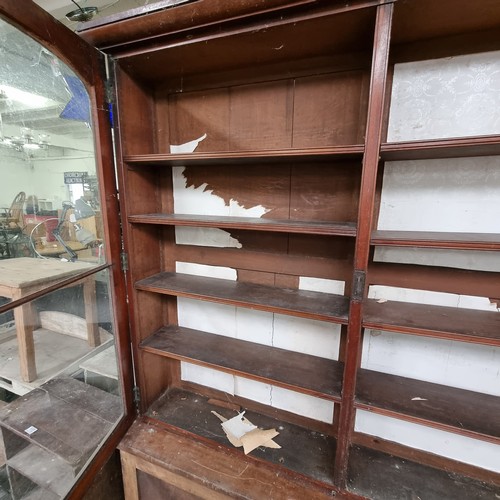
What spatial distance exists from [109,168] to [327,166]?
98 centimetres

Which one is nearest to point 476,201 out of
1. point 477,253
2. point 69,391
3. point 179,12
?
point 477,253

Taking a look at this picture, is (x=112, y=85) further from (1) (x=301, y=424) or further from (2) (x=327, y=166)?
(1) (x=301, y=424)

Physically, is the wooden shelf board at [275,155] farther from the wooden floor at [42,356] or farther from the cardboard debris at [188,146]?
the wooden floor at [42,356]

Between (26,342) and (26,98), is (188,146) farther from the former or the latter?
(26,342)

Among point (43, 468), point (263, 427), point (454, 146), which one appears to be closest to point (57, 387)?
point (43, 468)

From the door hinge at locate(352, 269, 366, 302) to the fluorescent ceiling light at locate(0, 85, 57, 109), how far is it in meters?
1.38

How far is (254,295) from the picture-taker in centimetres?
126

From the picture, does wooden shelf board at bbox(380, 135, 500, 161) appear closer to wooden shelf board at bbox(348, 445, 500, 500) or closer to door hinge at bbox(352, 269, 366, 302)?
door hinge at bbox(352, 269, 366, 302)

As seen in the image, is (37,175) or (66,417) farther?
(66,417)

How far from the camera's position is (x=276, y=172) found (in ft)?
4.24

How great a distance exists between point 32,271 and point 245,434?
4.17 ft

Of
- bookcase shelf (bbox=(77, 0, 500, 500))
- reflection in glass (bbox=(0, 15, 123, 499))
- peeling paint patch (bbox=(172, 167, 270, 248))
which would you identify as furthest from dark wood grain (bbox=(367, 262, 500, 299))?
reflection in glass (bbox=(0, 15, 123, 499))

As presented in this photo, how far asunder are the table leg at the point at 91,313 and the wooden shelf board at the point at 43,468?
1.60 feet

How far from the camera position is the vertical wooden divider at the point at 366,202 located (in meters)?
0.81
